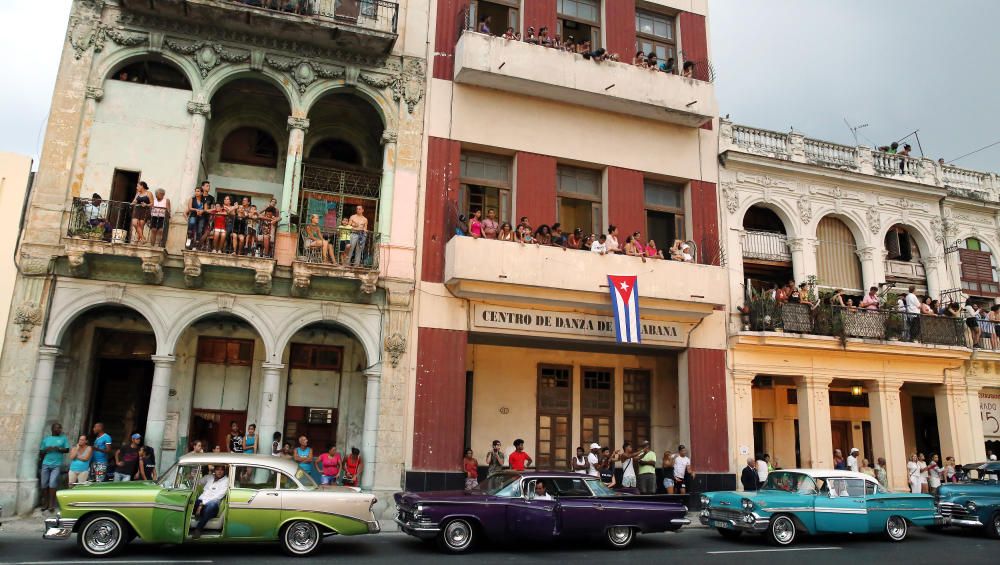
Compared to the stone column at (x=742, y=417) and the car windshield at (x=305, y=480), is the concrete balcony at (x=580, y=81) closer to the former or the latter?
the stone column at (x=742, y=417)

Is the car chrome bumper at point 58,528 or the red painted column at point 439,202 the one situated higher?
the red painted column at point 439,202

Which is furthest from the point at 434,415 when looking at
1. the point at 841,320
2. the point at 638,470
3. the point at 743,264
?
the point at 841,320

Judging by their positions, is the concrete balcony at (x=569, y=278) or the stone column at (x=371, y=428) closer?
the stone column at (x=371, y=428)

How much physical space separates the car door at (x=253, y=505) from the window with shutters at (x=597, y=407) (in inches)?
429

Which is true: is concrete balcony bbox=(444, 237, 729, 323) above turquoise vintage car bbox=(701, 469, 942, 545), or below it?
above

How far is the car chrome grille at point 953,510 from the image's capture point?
613 inches

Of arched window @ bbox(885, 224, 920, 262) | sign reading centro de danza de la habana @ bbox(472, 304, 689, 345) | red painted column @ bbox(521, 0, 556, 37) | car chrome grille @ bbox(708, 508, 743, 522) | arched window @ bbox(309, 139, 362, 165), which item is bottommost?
car chrome grille @ bbox(708, 508, 743, 522)

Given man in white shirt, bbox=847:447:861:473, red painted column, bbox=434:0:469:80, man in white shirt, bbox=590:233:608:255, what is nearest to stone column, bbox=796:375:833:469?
man in white shirt, bbox=847:447:861:473

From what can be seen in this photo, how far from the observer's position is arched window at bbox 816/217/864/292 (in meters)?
22.9

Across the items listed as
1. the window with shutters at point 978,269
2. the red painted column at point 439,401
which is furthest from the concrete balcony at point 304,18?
the window with shutters at point 978,269

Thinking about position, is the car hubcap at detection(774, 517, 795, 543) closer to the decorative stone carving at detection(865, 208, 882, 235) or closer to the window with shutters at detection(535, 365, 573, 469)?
the window with shutters at detection(535, 365, 573, 469)

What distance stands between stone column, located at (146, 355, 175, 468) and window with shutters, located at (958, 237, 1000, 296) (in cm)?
2596

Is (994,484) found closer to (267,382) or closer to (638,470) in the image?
(638,470)

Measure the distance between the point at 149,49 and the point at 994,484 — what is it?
23.2 m
